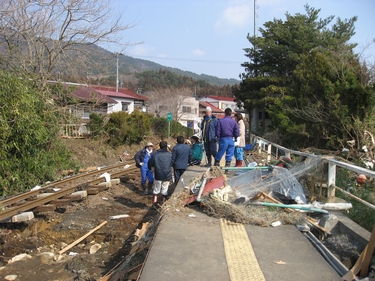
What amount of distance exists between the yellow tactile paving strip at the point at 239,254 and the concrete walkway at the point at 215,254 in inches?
2.0

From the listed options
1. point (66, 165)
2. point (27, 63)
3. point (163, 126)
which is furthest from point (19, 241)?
point (163, 126)

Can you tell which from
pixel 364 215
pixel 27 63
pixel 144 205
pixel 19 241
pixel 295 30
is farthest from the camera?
pixel 295 30

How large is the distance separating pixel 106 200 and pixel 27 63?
24.2ft

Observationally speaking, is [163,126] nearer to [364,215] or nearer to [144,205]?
[144,205]

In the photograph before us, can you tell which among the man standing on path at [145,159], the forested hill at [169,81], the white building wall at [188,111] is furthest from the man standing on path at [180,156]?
the forested hill at [169,81]

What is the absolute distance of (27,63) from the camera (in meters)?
14.5

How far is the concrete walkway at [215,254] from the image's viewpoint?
11.6 feet

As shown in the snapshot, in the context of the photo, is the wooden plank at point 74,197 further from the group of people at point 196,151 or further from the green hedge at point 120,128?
the green hedge at point 120,128

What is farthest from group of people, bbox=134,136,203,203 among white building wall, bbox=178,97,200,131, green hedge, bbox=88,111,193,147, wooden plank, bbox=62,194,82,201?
white building wall, bbox=178,97,200,131

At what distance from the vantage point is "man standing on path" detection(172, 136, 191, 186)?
8789mm

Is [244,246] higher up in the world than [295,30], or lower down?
lower down

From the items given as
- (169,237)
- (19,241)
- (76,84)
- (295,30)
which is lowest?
(19,241)

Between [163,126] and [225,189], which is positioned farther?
[163,126]

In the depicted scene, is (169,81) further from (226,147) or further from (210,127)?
(226,147)
